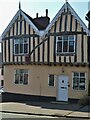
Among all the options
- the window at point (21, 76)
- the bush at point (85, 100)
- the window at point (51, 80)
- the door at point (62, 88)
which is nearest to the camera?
the bush at point (85, 100)

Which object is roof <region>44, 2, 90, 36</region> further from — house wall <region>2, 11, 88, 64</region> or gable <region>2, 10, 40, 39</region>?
gable <region>2, 10, 40, 39</region>

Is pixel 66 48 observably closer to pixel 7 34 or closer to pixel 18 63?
pixel 18 63

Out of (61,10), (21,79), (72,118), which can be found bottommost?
(72,118)

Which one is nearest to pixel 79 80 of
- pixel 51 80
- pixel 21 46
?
pixel 51 80

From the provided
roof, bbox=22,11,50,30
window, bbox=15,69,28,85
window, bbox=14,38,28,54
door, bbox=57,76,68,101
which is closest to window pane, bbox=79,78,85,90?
door, bbox=57,76,68,101

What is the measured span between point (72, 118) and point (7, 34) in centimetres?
1304

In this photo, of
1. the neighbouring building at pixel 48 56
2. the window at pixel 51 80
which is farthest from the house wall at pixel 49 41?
the window at pixel 51 80

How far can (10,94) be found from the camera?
81.5 ft

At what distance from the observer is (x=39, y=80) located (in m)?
23.0

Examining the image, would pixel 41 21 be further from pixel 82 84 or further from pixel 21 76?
pixel 82 84

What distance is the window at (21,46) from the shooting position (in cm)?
2405

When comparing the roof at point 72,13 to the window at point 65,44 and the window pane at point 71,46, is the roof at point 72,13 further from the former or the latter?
the window pane at point 71,46

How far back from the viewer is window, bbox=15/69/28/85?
2398 centimetres

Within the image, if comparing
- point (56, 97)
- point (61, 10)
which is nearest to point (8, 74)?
point (56, 97)
